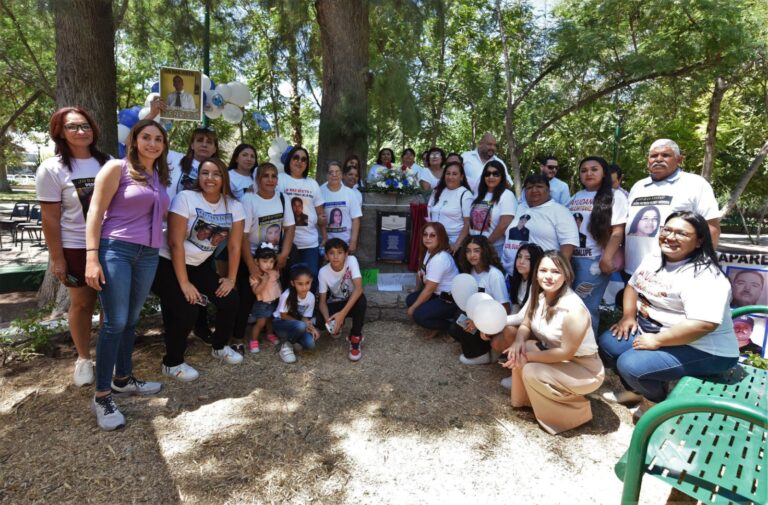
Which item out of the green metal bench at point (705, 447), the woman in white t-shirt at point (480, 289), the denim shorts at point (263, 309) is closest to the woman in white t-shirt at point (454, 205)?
the woman in white t-shirt at point (480, 289)

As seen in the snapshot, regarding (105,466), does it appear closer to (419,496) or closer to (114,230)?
(114,230)

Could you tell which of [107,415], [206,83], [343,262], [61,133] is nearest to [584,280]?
[343,262]

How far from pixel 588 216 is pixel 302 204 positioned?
2580 millimetres

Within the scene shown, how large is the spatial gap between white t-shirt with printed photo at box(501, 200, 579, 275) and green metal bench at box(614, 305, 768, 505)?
5.21 feet

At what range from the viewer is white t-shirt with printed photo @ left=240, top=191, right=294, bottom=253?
151 inches

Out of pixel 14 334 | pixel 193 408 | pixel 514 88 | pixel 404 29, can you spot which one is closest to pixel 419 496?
pixel 193 408

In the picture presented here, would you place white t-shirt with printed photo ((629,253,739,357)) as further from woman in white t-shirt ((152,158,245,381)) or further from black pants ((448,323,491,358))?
woman in white t-shirt ((152,158,245,381))

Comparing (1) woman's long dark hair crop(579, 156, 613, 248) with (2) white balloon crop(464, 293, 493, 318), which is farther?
(1) woman's long dark hair crop(579, 156, 613, 248)

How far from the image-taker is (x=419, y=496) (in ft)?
7.44

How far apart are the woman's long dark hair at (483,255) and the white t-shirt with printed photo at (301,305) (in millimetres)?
1398

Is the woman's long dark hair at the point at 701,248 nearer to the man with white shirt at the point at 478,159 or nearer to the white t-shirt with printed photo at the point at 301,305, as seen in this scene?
the white t-shirt with printed photo at the point at 301,305

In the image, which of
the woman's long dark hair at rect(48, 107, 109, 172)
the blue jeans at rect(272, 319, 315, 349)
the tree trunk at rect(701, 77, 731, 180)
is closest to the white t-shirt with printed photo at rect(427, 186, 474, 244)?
the blue jeans at rect(272, 319, 315, 349)

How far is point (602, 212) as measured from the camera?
11.9ft

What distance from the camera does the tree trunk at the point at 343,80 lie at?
254 inches
